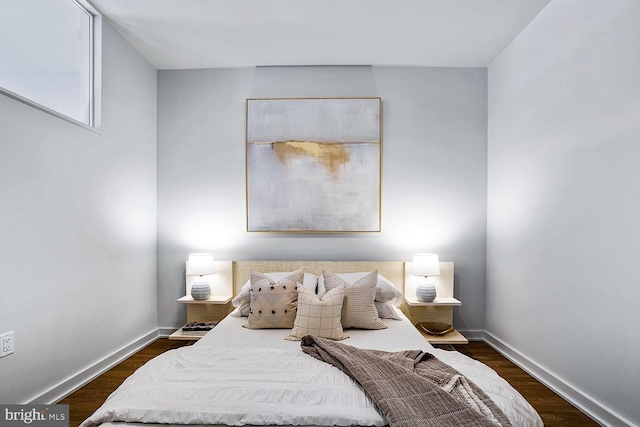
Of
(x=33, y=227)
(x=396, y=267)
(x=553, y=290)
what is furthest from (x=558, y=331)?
(x=33, y=227)

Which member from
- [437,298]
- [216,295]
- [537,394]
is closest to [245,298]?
[216,295]

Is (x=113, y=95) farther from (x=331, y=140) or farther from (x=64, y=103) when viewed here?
(x=331, y=140)

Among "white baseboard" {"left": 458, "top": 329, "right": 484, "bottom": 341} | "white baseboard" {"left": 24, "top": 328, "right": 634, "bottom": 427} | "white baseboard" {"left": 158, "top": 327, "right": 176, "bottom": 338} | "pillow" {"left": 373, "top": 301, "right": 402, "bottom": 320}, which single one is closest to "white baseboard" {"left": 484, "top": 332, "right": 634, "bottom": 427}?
"white baseboard" {"left": 24, "top": 328, "right": 634, "bottom": 427}

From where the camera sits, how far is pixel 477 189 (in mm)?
3633

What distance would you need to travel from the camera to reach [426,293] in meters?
3.26

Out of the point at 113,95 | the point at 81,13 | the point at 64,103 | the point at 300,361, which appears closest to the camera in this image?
the point at 300,361

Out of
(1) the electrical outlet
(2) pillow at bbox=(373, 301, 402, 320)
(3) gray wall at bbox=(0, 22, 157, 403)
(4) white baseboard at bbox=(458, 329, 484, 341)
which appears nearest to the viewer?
(1) the electrical outlet

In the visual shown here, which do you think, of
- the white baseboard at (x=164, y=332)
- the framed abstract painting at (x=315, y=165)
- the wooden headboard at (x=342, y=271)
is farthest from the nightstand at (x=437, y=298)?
the white baseboard at (x=164, y=332)

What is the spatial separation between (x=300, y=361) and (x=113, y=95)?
253cm

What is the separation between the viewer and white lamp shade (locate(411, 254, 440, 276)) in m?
3.30

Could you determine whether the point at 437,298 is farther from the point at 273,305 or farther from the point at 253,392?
the point at 253,392

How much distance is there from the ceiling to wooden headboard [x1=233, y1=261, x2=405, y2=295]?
6.29 feet

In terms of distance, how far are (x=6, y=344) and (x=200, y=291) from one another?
1495mm

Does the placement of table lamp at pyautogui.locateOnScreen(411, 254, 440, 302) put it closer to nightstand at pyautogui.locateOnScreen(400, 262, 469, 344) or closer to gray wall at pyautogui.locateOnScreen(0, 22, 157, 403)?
nightstand at pyautogui.locateOnScreen(400, 262, 469, 344)
